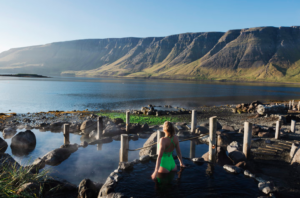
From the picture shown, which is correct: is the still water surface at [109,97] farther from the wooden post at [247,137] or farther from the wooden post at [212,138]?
the wooden post at [212,138]

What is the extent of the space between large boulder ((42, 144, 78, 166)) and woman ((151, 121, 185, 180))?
7.94 metres

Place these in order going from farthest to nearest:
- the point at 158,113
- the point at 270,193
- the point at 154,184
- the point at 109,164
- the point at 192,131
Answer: the point at 158,113, the point at 192,131, the point at 109,164, the point at 154,184, the point at 270,193

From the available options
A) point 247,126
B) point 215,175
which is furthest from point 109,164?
point 247,126

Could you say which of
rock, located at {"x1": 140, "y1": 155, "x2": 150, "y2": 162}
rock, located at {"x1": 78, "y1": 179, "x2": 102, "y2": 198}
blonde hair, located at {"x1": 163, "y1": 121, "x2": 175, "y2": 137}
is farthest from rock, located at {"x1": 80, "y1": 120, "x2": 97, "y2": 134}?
blonde hair, located at {"x1": 163, "y1": 121, "x2": 175, "y2": 137}

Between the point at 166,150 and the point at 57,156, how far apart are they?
886cm

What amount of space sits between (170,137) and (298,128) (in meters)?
19.3

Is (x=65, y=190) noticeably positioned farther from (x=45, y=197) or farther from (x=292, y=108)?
(x=292, y=108)

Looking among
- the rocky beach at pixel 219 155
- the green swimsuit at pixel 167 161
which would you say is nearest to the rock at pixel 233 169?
the rocky beach at pixel 219 155

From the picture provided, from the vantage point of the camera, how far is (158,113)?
106ft

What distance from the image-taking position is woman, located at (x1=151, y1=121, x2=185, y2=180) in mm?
8049

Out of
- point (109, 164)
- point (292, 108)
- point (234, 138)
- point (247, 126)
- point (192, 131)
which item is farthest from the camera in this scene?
point (292, 108)

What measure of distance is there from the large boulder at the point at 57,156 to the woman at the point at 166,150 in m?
7.94

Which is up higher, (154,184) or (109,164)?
(154,184)

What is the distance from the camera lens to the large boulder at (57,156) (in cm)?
1299
